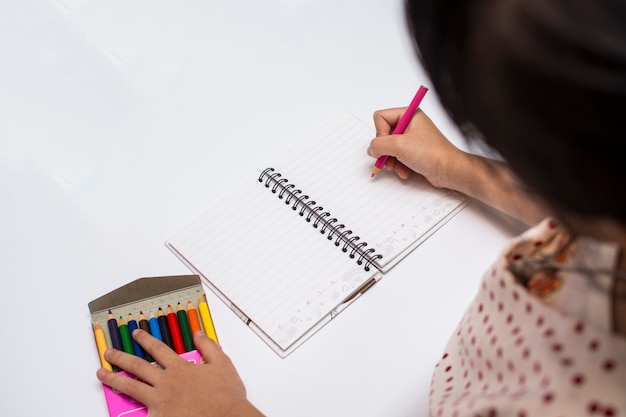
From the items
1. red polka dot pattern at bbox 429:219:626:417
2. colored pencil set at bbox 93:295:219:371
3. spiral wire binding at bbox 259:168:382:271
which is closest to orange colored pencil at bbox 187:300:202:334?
colored pencil set at bbox 93:295:219:371

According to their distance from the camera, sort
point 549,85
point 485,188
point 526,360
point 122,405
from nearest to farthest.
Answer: point 549,85 → point 526,360 → point 122,405 → point 485,188

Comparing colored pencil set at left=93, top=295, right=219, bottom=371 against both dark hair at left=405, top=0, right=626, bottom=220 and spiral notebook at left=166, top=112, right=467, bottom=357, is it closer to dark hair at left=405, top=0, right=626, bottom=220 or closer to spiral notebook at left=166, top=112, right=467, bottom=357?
spiral notebook at left=166, top=112, right=467, bottom=357

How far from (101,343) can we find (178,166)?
0.26 metres

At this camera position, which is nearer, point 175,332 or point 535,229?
point 535,229

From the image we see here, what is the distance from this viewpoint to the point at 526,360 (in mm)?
542

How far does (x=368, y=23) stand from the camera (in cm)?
108

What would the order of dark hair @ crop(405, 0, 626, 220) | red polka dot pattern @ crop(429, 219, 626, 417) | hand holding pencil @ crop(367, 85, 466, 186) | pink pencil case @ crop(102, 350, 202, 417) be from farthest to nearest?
hand holding pencil @ crop(367, 85, 466, 186) < pink pencil case @ crop(102, 350, 202, 417) < red polka dot pattern @ crop(429, 219, 626, 417) < dark hair @ crop(405, 0, 626, 220)

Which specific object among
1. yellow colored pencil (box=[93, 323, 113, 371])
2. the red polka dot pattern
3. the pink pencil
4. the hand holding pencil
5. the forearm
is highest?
yellow colored pencil (box=[93, 323, 113, 371])

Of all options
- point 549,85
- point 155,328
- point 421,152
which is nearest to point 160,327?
point 155,328

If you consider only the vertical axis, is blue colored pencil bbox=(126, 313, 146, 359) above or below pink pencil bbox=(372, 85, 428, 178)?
above

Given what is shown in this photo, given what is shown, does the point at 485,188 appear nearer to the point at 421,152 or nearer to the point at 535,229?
the point at 421,152

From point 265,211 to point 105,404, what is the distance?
0.29m

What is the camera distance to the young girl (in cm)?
35

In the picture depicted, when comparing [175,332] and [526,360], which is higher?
[175,332]
